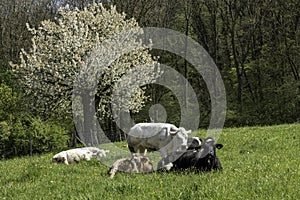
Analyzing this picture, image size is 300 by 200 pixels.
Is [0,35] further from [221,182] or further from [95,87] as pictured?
[221,182]

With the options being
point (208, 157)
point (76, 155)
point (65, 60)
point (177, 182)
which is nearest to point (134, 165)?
point (208, 157)

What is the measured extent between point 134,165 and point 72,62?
13.9 metres

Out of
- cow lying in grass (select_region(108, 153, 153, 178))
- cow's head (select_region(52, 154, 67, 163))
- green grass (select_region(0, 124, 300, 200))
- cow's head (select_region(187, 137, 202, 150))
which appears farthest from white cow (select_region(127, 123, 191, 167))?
cow's head (select_region(52, 154, 67, 163))

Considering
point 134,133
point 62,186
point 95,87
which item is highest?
point 95,87

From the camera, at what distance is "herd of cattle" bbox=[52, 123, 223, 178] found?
11.1m

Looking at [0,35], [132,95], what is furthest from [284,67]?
[0,35]

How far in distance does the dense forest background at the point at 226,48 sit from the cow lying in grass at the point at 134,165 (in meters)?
20.1

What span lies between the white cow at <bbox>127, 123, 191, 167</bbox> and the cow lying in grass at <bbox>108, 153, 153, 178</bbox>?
4.30ft

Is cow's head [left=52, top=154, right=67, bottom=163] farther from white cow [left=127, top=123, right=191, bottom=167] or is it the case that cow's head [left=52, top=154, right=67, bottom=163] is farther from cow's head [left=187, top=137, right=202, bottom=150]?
cow's head [left=187, top=137, right=202, bottom=150]

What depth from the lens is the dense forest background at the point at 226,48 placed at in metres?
36.2

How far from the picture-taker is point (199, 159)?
1115 centimetres

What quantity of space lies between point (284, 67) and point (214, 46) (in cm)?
827

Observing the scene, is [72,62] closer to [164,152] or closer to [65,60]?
[65,60]

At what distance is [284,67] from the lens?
40562 millimetres
